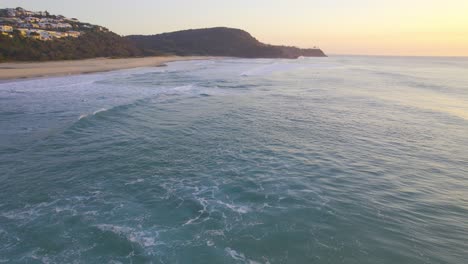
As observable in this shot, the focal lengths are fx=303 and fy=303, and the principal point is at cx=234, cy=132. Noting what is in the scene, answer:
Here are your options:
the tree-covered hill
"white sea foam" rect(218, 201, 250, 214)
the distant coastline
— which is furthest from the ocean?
the distant coastline

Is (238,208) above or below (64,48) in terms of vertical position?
below

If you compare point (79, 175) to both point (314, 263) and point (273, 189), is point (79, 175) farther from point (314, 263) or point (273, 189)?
point (314, 263)

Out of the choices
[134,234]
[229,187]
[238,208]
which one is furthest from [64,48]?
[238,208]

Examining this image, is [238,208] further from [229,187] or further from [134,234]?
[134,234]

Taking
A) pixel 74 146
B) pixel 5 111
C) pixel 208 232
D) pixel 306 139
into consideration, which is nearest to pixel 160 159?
pixel 74 146

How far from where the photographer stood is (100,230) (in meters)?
8.44

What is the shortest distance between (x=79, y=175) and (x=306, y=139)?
11.5 metres

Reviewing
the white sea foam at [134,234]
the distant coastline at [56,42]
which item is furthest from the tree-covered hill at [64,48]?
the white sea foam at [134,234]

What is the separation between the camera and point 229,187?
37.1 feet

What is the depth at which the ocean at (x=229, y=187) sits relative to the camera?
7.93 metres

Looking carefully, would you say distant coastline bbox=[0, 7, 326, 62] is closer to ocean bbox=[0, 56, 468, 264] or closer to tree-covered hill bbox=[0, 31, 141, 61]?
tree-covered hill bbox=[0, 31, 141, 61]

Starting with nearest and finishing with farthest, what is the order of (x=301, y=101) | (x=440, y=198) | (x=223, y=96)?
(x=440, y=198) < (x=301, y=101) < (x=223, y=96)

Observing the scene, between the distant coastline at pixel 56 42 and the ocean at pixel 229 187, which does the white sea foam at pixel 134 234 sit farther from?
the distant coastline at pixel 56 42

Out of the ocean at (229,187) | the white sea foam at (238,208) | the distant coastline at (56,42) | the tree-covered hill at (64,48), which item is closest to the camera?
the ocean at (229,187)
